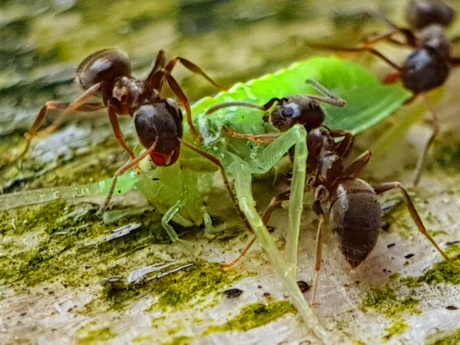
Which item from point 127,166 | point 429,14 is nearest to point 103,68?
point 127,166

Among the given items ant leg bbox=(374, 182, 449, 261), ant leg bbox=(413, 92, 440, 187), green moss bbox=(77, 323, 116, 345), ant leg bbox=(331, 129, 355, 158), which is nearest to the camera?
green moss bbox=(77, 323, 116, 345)

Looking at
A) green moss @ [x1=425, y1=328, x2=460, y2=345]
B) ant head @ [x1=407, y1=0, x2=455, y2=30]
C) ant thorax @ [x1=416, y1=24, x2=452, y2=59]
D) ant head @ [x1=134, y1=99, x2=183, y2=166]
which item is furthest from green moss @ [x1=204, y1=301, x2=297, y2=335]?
ant head @ [x1=407, y1=0, x2=455, y2=30]

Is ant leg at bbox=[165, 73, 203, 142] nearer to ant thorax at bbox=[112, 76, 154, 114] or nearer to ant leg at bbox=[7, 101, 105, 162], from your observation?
ant thorax at bbox=[112, 76, 154, 114]

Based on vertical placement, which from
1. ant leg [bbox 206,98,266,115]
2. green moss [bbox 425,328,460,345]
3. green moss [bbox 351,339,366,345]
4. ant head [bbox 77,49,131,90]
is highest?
ant head [bbox 77,49,131,90]

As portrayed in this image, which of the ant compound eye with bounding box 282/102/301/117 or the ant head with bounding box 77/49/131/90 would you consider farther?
the ant head with bounding box 77/49/131/90

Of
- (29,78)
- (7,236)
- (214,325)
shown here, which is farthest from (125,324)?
(29,78)

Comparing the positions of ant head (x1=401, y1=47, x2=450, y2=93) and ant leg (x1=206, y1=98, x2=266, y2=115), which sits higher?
ant leg (x1=206, y1=98, x2=266, y2=115)

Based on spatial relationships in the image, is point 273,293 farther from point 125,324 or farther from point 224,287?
point 125,324

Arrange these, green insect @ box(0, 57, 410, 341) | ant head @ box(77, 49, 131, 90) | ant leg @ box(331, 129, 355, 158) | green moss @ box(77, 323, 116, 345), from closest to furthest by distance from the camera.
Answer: green moss @ box(77, 323, 116, 345) < green insect @ box(0, 57, 410, 341) < ant leg @ box(331, 129, 355, 158) < ant head @ box(77, 49, 131, 90)
